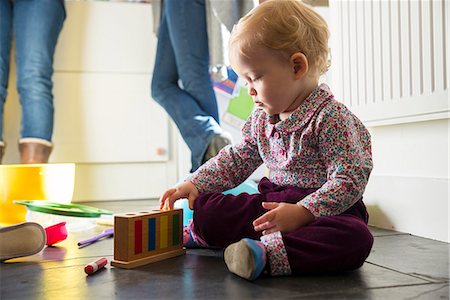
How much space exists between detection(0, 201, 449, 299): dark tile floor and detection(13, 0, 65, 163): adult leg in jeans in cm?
113

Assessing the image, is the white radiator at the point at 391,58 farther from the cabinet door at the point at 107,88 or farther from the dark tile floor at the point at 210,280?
the cabinet door at the point at 107,88

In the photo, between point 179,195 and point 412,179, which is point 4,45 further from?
point 412,179

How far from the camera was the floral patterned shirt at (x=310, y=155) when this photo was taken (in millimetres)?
808

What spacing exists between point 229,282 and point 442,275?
11.9 inches

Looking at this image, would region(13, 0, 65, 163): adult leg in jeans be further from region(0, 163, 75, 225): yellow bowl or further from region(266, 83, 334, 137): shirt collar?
region(266, 83, 334, 137): shirt collar

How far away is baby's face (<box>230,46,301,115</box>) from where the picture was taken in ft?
2.90

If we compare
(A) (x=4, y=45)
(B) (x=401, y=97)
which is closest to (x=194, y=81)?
(B) (x=401, y=97)

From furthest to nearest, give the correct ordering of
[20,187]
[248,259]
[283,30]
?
[20,187] → [283,30] → [248,259]

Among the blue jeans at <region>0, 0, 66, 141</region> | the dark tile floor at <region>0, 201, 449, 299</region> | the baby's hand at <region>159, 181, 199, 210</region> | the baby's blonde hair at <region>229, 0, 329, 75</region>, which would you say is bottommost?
the dark tile floor at <region>0, 201, 449, 299</region>

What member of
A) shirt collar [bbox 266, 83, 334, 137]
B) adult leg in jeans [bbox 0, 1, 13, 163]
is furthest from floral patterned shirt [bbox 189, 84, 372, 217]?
adult leg in jeans [bbox 0, 1, 13, 163]

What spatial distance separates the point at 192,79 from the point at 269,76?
770 millimetres

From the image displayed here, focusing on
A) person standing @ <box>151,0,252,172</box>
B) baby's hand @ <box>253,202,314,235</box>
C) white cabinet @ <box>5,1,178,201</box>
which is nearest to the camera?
baby's hand @ <box>253,202,314,235</box>

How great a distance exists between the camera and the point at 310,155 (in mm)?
894

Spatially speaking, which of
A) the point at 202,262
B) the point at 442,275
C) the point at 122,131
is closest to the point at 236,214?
the point at 202,262
